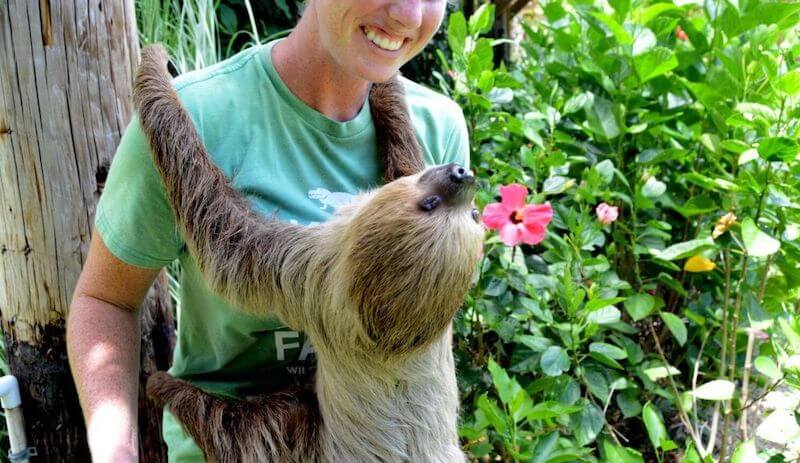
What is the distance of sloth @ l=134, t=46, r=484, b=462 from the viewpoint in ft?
5.72

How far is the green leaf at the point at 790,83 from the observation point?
2277 mm

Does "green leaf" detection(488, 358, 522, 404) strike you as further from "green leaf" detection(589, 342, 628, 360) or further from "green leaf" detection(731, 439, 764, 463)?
"green leaf" detection(731, 439, 764, 463)

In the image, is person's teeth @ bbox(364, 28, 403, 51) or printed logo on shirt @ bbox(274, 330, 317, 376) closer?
person's teeth @ bbox(364, 28, 403, 51)

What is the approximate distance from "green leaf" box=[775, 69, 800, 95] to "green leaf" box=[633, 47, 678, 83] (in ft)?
1.86

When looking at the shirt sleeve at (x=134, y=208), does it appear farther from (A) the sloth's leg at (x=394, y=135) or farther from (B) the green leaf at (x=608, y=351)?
(B) the green leaf at (x=608, y=351)

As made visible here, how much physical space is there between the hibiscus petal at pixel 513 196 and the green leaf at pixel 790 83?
0.93 metres

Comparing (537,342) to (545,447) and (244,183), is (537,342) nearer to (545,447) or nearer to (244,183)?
(545,447)

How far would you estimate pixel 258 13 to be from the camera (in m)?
5.75

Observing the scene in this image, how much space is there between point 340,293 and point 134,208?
0.59m

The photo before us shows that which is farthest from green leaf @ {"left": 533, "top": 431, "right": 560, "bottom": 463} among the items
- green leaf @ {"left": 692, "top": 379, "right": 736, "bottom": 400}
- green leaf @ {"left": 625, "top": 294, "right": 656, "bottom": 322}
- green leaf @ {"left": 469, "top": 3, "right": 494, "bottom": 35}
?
green leaf @ {"left": 469, "top": 3, "right": 494, "bottom": 35}

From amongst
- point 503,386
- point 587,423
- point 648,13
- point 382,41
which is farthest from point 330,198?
point 648,13

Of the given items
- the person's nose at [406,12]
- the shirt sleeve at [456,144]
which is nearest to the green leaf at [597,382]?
the shirt sleeve at [456,144]

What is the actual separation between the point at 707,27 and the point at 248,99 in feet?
7.72

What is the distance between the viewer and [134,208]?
1.82 m
